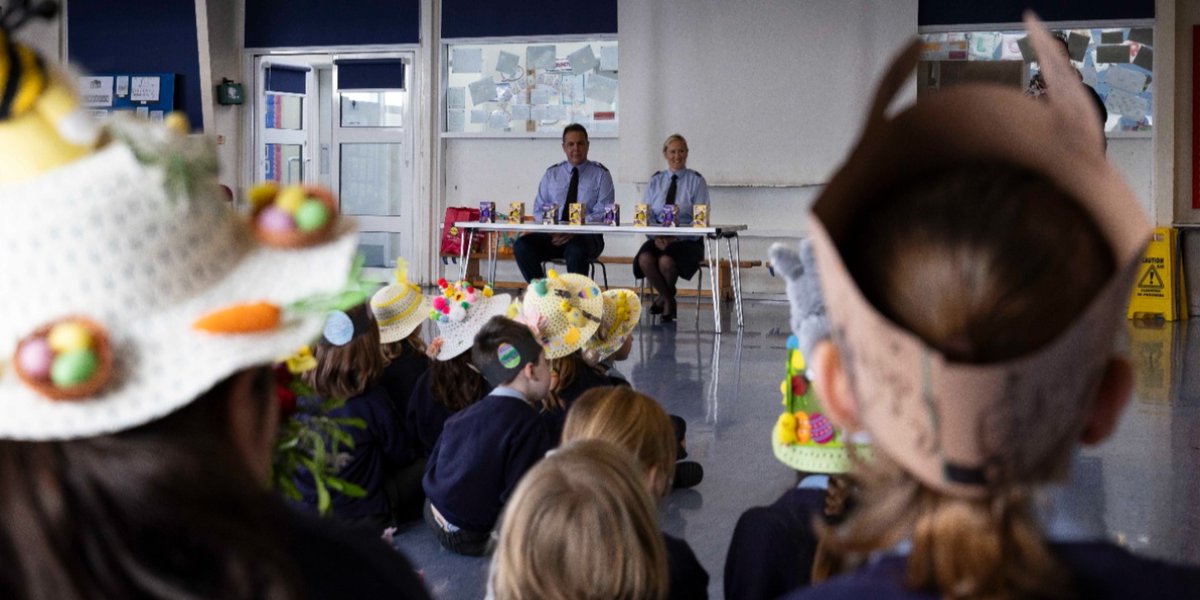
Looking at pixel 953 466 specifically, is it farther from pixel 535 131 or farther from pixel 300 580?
pixel 535 131

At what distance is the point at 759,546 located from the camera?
170 centimetres

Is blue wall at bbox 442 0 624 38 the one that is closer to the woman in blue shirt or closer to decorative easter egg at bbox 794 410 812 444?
the woman in blue shirt

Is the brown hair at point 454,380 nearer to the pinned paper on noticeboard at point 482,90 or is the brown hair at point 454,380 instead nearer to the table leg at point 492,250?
the table leg at point 492,250

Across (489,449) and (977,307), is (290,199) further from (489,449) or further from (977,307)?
(489,449)

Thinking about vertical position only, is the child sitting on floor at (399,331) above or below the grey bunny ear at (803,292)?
below

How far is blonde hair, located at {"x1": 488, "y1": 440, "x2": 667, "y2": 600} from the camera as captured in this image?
5.17 ft

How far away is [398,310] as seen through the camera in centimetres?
353

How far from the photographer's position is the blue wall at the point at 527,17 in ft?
32.5

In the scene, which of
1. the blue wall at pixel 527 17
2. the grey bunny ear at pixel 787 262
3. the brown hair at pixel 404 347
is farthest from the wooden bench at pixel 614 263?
the grey bunny ear at pixel 787 262

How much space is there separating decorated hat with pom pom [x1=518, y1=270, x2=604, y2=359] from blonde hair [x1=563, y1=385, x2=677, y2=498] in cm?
97

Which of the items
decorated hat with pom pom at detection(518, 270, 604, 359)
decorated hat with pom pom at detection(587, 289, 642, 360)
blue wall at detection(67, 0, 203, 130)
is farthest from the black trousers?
decorated hat with pom pom at detection(518, 270, 604, 359)

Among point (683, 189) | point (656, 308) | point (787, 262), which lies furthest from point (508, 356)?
point (683, 189)

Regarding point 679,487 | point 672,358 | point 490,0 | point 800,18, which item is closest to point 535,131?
point 490,0

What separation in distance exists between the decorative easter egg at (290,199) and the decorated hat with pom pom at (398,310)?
258cm
